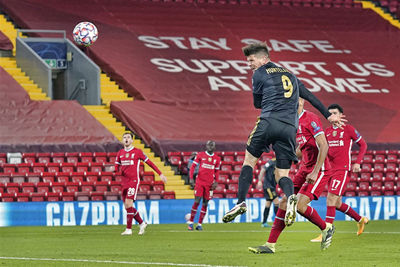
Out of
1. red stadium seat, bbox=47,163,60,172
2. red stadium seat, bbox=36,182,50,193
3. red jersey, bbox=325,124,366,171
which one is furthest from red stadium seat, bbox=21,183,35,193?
red jersey, bbox=325,124,366,171

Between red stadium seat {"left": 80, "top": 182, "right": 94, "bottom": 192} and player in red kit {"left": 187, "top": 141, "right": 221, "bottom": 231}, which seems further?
red stadium seat {"left": 80, "top": 182, "right": 94, "bottom": 192}

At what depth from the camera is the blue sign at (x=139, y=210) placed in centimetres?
1977

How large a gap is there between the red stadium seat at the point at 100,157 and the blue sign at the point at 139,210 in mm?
2919

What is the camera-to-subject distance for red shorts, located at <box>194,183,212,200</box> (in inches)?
752

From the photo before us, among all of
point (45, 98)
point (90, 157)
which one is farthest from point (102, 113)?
point (90, 157)

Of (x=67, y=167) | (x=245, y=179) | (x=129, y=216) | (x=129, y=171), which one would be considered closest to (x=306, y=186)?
(x=245, y=179)

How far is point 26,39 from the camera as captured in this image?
2814 cm

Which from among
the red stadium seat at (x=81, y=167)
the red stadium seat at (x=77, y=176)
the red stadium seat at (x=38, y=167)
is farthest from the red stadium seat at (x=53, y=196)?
the red stadium seat at (x=81, y=167)

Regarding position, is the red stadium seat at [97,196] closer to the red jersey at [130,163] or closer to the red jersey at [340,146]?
the red jersey at [130,163]

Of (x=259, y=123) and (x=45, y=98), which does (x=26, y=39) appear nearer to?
(x=45, y=98)

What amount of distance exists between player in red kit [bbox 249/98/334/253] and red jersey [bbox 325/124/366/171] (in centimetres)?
101

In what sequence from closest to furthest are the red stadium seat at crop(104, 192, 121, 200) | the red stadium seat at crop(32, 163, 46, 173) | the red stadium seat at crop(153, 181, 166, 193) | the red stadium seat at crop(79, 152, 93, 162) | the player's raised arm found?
the player's raised arm < the red stadium seat at crop(104, 192, 121, 200) < the red stadium seat at crop(32, 163, 46, 173) < the red stadium seat at crop(153, 181, 166, 193) < the red stadium seat at crop(79, 152, 93, 162)

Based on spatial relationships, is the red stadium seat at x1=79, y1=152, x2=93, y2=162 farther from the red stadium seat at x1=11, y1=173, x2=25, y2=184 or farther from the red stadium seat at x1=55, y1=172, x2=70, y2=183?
the red stadium seat at x1=11, y1=173, x2=25, y2=184

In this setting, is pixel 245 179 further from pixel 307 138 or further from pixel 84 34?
pixel 84 34
